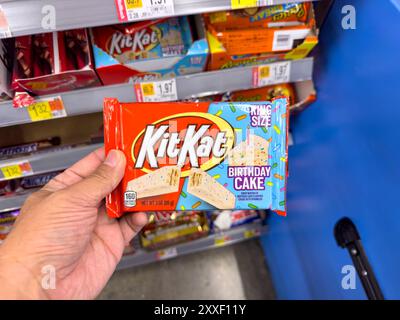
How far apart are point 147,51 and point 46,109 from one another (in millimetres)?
386

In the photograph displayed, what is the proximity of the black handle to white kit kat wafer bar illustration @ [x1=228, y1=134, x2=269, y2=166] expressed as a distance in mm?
439

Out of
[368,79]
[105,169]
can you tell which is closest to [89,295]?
[105,169]

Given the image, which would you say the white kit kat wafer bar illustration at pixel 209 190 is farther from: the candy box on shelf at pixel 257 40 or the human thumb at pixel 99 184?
the candy box on shelf at pixel 257 40

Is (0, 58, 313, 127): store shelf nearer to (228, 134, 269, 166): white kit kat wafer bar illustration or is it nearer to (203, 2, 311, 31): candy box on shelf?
(203, 2, 311, 31): candy box on shelf

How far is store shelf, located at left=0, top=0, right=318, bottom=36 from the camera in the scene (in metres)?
0.77

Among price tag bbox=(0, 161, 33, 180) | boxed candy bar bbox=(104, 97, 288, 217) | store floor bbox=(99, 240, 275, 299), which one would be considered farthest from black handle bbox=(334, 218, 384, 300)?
price tag bbox=(0, 161, 33, 180)

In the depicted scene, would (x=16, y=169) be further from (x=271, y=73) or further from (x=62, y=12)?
(x=271, y=73)

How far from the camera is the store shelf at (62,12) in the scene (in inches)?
30.4

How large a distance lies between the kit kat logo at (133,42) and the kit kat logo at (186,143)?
0.34 metres

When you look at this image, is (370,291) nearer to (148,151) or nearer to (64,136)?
(148,151)

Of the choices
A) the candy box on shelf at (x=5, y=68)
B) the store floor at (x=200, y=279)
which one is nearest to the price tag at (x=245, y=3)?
the candy box on shelf at (x=5, y=68)

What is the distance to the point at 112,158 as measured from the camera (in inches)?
34.7

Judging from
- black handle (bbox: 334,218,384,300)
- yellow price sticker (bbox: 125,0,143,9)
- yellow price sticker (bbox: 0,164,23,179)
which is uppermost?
yellow price sticker (bbox: 125,0,143,9)

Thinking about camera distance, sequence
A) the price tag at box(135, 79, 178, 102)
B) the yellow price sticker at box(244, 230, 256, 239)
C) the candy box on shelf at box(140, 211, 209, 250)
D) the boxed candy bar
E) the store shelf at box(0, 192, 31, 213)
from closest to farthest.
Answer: the boxed candy bar, the price tag at box(135, 79, 178, 102), the store shelf at box(0, 192, 31, 213), the candy box on shelf at box(140, 211, 209, 250), the yellow price sticker at box(244, 230, 256, 239)
